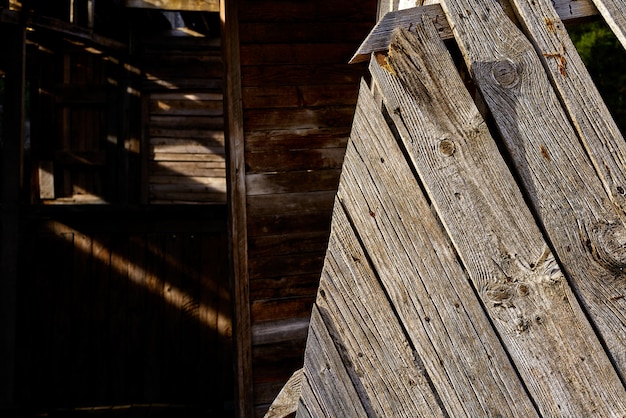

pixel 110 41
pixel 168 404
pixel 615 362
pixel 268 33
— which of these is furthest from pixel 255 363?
pixel 110 41

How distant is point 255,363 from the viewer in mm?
3740

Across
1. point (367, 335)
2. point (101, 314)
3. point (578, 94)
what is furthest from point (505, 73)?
point (101, 314)

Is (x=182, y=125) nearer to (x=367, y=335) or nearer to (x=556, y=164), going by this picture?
(x=367, y=335)

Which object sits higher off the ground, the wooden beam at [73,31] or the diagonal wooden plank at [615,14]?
the wooden beam at [73,31]

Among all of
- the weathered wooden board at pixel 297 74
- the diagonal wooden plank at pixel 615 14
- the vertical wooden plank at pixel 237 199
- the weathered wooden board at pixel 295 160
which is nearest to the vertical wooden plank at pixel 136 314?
the vertical wooden plank at pixel 237 199

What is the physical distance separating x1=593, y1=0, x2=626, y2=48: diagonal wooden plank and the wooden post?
19.2 ft

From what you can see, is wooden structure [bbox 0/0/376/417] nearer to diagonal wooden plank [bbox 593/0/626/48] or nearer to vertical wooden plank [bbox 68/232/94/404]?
vertical wooden plank [bbox 68/232/94/404]

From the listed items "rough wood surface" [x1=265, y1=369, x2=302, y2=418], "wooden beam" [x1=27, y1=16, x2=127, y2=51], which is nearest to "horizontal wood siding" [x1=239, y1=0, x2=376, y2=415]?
"rough wood surface" [x1=265, y1=369, x2=302, y2=418]

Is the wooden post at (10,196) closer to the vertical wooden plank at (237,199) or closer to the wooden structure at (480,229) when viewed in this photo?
the vertical wooden plank at (237,199)

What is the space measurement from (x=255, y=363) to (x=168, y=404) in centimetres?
396

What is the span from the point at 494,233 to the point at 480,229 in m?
0.03

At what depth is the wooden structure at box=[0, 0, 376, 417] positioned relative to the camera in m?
3.77

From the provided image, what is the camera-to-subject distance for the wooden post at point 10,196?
5.91 m

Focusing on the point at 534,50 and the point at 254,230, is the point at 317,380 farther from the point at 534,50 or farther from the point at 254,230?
the point at 254,230
